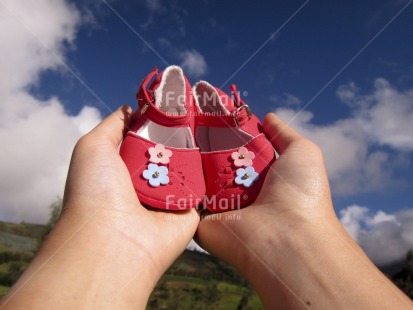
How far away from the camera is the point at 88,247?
7.11 ft

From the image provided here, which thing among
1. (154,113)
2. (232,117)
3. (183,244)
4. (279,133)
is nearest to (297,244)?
(183,244)

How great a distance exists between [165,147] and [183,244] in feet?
2.82

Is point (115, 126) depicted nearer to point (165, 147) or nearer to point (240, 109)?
point (165, 147)

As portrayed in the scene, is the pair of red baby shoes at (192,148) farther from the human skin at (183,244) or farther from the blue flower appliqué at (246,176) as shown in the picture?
the human skin at (183,244)

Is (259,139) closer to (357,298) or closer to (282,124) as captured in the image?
(282,124)

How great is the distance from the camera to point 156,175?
3.05 meters

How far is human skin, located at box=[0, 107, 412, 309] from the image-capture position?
197 cm

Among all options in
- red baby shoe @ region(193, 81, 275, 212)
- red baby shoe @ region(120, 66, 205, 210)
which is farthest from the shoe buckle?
red baby shoe @ region(120, 66, 205, 210)

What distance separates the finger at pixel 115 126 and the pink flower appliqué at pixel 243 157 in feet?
3.04

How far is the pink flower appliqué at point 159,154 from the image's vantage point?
3160 mm

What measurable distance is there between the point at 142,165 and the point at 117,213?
0.68 m

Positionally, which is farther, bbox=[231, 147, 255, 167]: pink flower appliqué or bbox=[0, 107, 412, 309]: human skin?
bbox=[231, 147, 255, 167]: pink flower appliqué

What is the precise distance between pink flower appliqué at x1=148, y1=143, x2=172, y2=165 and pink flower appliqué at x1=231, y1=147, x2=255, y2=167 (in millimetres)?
544

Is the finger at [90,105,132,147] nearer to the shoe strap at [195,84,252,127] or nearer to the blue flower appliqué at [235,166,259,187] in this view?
the shoe strap at [195,84,252,127]
